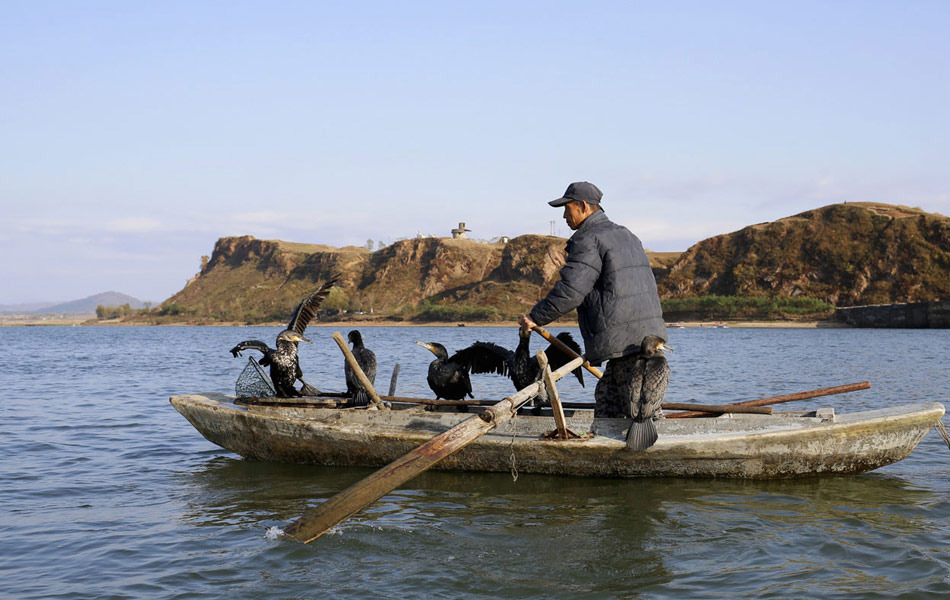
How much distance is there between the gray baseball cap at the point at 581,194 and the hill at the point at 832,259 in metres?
98.3

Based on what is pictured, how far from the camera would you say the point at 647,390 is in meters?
7.86

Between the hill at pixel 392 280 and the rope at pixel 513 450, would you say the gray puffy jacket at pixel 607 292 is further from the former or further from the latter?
the hill at pixel 392 280

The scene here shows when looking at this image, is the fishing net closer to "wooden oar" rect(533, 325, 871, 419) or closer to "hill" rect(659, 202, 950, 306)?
"wooden oar" rect(533, 325, 871, 419)

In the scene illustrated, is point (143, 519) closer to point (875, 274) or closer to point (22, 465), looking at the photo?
point (22, 465)

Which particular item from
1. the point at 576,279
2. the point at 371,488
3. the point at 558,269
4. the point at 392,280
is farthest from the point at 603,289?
the point at 392,280

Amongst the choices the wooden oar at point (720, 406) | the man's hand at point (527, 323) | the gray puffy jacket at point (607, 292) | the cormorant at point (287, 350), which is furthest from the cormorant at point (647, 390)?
the cormorant at point (287, 350)

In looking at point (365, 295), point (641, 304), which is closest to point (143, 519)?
point (641, 304)

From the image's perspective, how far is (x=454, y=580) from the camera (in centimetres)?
614

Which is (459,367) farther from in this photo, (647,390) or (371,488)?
(371,488)

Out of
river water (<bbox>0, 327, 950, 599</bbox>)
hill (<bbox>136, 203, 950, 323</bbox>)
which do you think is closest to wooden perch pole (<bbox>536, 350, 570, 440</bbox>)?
river water (<bbox>0, 327, 950, 599</bbox>)

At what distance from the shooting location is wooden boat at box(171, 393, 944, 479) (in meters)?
8.30

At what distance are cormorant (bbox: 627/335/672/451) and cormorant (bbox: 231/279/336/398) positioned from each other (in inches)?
189

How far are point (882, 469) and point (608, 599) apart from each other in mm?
5760

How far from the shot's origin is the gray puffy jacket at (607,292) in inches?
300
